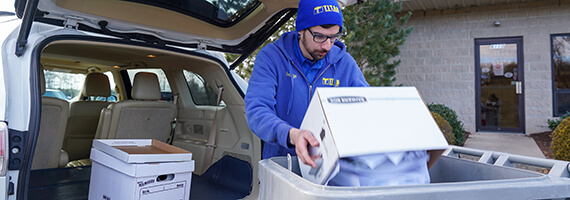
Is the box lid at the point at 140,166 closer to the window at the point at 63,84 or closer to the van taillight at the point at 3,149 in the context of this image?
the van taillight at the point at 3,149

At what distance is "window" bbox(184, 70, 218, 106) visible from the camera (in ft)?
11.9

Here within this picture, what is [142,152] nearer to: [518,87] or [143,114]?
[143,114]

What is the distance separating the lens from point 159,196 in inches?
93.4

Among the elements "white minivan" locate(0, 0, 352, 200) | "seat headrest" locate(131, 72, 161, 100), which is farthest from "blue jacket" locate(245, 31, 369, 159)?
"seat headrest" locate(131, 72, 161, 100)

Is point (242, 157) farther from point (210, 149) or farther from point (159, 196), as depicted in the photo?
point (159, 196)

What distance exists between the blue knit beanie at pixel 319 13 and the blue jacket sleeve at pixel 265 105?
251 mm

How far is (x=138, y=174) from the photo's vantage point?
220cm

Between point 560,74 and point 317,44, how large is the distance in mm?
8407

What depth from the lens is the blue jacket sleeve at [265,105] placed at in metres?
1.35

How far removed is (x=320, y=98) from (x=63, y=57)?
3.96 metres

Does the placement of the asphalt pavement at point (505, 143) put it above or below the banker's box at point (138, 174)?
below

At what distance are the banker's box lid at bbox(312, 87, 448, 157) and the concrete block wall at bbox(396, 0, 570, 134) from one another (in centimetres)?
823

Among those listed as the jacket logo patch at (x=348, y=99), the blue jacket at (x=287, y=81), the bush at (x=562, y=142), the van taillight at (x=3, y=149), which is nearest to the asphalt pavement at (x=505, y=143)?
the bush at (x=562, y=142)

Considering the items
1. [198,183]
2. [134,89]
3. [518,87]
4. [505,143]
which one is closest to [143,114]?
[134,89]
